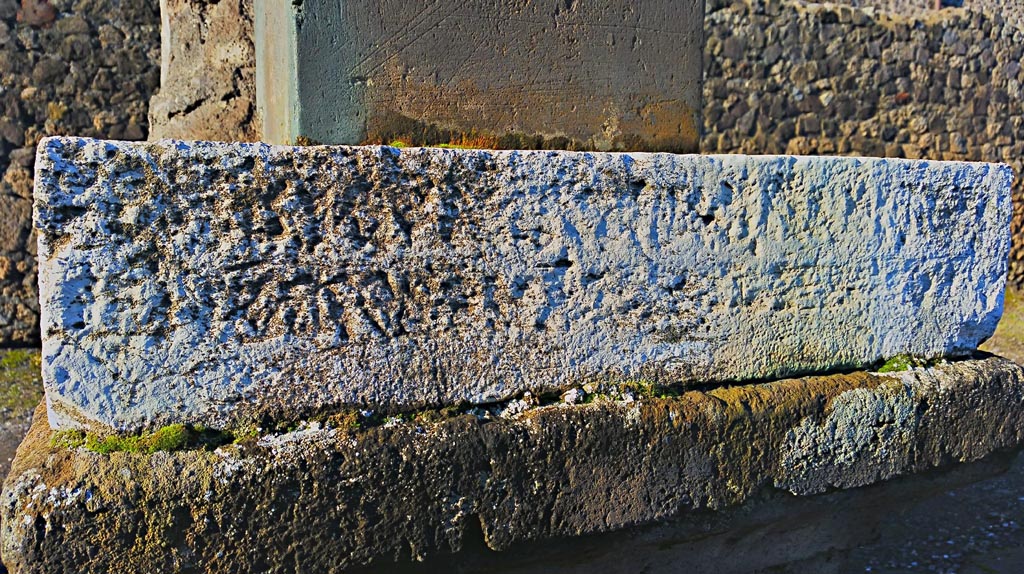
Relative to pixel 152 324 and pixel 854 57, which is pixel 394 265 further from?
pixel 854 57

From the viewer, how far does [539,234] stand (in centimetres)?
128

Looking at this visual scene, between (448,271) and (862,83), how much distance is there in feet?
27.8

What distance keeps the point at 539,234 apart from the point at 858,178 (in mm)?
640

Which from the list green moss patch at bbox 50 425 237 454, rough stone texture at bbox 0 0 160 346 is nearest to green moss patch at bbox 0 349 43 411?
rough stone texture at bbox 0 0 160 346

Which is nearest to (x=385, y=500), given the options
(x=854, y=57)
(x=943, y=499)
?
(x=943, y=499)

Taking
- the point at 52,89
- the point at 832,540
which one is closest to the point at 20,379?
the point at 52,89

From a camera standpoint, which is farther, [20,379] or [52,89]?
[52,89]

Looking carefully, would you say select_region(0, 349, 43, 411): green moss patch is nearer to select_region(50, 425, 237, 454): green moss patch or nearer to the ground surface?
select_region(50, 425, 237, 454): green moss patch

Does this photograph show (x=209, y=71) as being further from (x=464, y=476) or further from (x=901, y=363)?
(x=901, y=363)

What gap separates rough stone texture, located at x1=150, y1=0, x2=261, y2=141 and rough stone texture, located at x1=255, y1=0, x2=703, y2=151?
3.8 inches

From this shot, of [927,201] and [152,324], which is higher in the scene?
[927,201]

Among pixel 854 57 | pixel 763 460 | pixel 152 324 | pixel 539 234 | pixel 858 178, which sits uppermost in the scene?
pixel 854 57

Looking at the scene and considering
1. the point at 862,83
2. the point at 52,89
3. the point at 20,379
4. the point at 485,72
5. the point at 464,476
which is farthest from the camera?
the point at 862,83

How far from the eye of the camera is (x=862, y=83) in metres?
8.53
